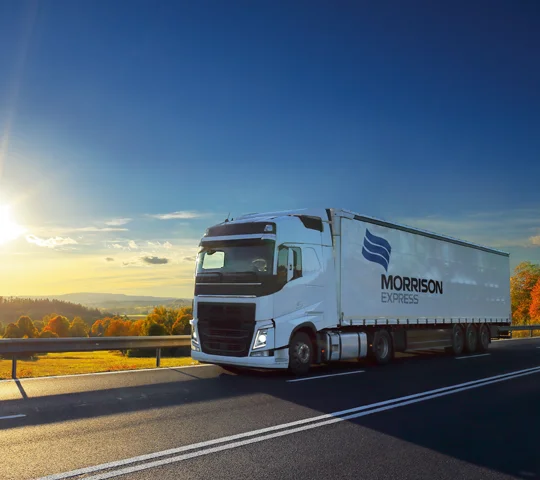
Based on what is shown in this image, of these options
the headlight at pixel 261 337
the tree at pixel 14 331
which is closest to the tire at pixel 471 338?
the headlight at pixel 261 337

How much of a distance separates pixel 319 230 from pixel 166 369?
4894 millimetres

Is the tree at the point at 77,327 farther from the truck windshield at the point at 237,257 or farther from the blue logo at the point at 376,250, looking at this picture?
the truck windshield at the point at 237,257

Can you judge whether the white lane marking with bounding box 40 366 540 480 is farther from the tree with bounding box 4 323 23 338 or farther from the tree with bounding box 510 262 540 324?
the tree with bounding box 4 323 23 338

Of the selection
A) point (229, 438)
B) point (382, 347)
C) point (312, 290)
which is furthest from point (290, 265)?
point (229, 438)

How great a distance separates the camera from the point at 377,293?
611 inches

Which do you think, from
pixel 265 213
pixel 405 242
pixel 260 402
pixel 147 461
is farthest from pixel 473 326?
pixel 147 461

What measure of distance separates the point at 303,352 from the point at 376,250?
4.25m

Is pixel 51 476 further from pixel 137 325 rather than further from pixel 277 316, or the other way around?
pixel 137 325

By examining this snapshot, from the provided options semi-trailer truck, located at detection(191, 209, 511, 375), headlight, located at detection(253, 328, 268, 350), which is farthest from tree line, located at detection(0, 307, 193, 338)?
headlight, located at detection(253, 328, 268, 350)

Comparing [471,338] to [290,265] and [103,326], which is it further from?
[103,326]

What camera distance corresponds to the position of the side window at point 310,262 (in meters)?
12.9

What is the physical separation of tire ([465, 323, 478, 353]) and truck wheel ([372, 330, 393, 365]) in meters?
5.88

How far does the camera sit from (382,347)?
15938 millimetres

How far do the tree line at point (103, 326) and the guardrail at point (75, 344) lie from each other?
51.9 meters
